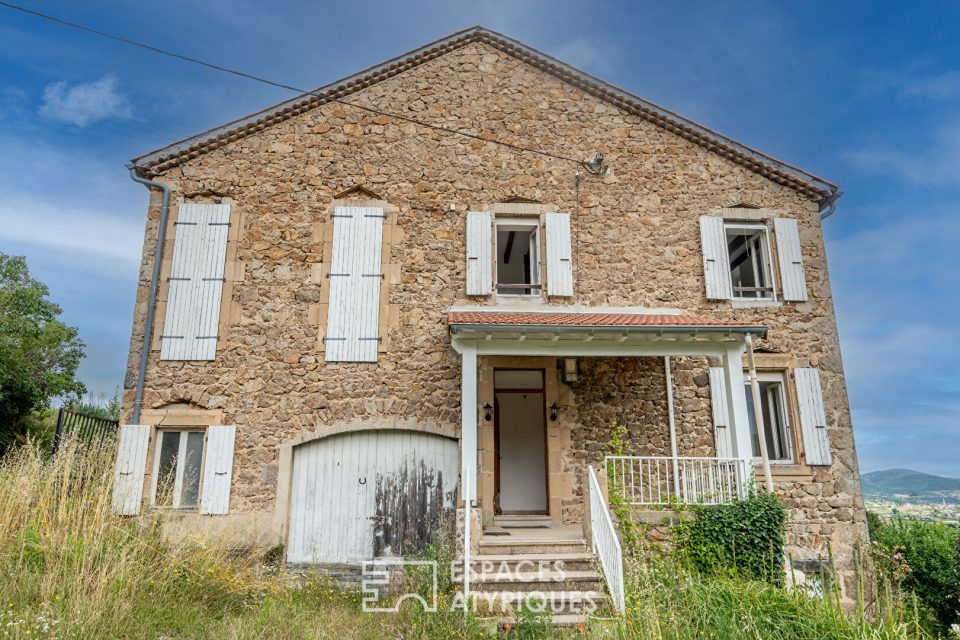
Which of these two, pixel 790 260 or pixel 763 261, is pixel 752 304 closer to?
pixel 763 261

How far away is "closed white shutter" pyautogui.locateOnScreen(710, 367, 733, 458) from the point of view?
304 inches

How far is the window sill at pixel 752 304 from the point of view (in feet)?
27.5

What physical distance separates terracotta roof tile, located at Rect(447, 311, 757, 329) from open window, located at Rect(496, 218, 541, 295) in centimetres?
79

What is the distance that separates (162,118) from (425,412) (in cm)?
730

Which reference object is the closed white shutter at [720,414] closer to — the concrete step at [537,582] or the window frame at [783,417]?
the window frame at [783,417]

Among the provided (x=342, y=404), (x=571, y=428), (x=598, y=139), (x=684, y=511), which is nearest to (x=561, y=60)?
(x=598, y=139)

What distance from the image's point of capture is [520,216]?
28.2ft

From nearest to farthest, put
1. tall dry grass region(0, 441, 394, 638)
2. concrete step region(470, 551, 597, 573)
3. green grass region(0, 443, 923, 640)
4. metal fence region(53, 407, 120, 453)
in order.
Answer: green grass region(0, 443, 923, 640) → tall dry grass region(0, 441, 394, 638) → concrete step region(470, 551, 597, 573) → metal fence region(53, 407, 120, 453)

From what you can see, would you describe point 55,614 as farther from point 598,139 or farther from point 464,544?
point 598,139

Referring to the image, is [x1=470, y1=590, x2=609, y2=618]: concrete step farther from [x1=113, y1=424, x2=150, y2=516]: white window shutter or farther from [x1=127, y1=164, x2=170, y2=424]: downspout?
[x1=127, y1=164, x2=170, y2=424]: downspout

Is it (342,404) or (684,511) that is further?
(342,404)

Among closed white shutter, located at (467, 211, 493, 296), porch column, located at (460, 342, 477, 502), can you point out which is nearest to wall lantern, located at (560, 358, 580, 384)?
closed white shutter, located at (467, 211, 493, 296)

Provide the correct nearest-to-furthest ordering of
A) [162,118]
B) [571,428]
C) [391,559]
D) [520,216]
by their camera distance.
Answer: [391,559]
[571,428]
[520,216]
[162,118]

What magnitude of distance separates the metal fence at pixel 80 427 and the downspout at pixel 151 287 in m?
0.72
